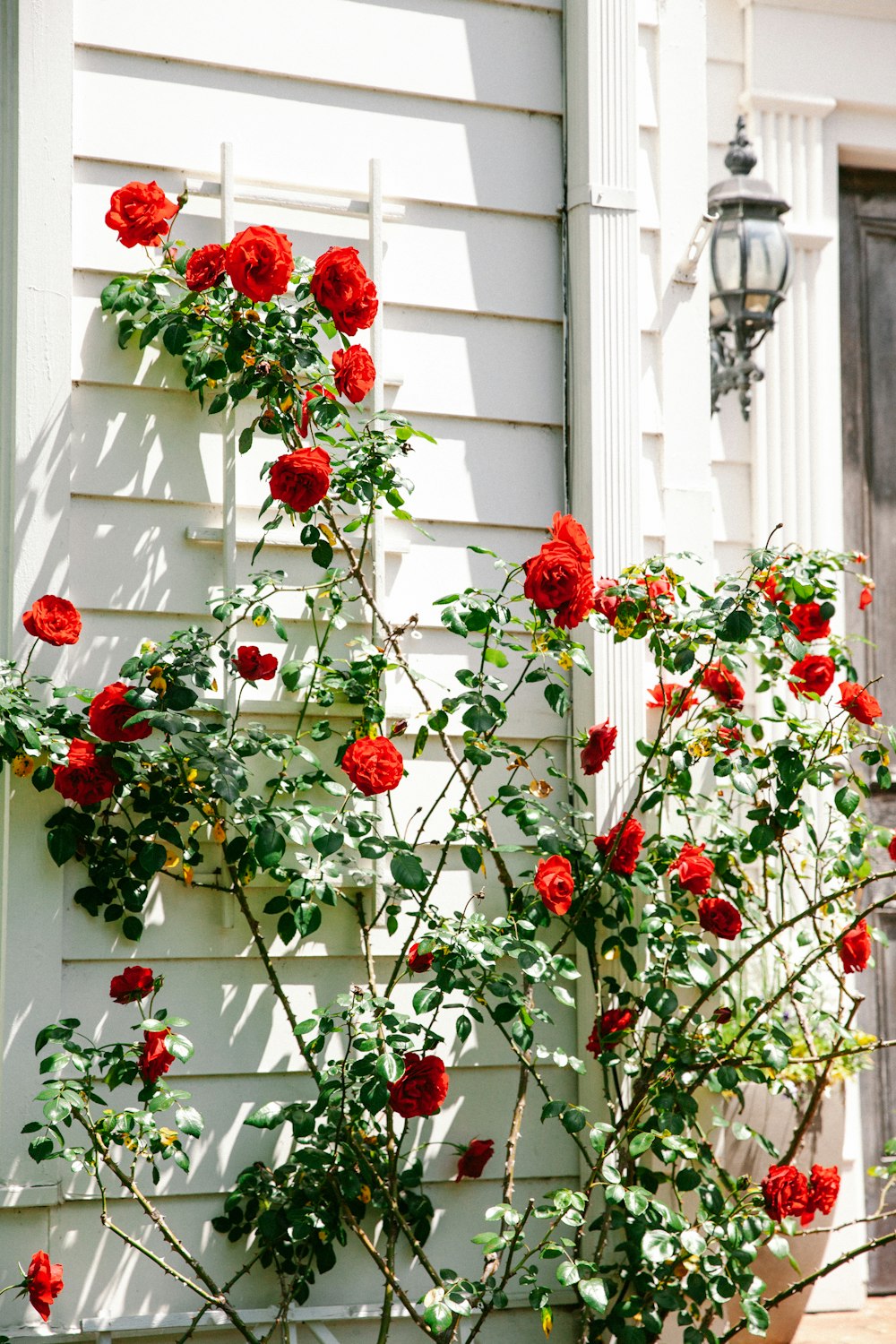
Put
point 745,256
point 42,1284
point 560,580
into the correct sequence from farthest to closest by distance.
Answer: point 745,256 → point 560,580 → point 42,1284

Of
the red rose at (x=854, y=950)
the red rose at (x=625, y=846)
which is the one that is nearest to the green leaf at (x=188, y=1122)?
the red rose at (x=625, y=846)

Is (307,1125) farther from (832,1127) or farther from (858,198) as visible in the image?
Result: (858,198)

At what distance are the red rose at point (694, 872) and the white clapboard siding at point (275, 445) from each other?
0.35 metres

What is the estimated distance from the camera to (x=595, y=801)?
7.96 ft

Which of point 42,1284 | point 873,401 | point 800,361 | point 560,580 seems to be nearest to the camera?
point 42,1284

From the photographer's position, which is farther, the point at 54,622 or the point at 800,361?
the point at 800,361

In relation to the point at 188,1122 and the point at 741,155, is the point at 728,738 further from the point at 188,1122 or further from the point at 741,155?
the point at 741,155

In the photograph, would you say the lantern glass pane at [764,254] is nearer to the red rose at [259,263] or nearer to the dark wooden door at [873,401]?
the dark wooden door at [873,401]

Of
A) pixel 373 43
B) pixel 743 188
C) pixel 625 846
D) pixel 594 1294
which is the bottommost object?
pixel 594 1294

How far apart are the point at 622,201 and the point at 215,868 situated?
1411 millimetres

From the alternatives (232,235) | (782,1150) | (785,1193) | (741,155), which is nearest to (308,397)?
(232,235)

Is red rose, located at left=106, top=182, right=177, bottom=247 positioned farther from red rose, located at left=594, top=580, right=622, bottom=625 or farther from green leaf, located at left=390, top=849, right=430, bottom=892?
green leaf, located at left=390, top=849, right=430, bottom=892

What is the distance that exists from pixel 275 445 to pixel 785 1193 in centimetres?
150

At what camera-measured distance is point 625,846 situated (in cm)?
224
